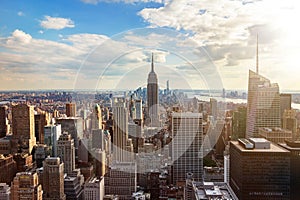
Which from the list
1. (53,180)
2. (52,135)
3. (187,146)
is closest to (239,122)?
(187,146)

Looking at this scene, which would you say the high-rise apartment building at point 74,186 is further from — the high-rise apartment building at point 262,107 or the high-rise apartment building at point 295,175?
the high-rise apartment building at point 262,107

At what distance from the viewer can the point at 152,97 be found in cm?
373

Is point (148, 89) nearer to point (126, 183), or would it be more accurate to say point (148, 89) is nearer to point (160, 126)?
point (160, 126)

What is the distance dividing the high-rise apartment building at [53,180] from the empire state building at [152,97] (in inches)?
73.3

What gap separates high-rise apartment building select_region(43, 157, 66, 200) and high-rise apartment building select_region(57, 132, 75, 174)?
0.53 meters

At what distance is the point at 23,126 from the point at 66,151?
1.49 metres

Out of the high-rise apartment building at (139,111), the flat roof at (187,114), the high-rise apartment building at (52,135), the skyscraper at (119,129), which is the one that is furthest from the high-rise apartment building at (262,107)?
the high-rise apartment building at (52,135)

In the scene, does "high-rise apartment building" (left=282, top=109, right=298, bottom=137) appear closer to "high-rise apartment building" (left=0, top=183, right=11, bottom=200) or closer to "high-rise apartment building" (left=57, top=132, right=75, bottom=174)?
"high-rise apartment building" (left=57, top=132, right=75, bottom=174)

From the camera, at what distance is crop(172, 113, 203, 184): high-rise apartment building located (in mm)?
5043

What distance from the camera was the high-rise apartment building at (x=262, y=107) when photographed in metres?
6.31

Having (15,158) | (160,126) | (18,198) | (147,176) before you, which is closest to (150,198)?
(147,176)

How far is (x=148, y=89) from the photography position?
3514 mm

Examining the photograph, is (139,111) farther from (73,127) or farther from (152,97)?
(73,127)

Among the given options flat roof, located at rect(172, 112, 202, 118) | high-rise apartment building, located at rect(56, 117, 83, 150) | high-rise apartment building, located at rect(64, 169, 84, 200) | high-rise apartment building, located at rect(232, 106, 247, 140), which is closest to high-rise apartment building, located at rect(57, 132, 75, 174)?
high-rise apartment building, located at rect(56, 117, 83, 150)
